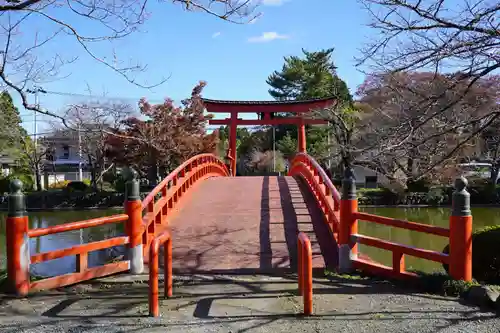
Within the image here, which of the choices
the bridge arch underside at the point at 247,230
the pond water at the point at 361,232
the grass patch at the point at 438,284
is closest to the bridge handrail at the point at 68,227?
the bridge arch underside at the point at 247,230

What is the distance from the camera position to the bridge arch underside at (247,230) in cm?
664

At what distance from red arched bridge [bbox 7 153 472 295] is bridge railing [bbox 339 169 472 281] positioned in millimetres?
10

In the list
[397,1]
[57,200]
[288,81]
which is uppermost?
[288,81]

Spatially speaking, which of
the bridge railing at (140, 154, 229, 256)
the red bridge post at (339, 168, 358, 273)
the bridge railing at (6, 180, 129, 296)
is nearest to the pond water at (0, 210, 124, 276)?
the bridge railing at (140, 154, 229, 256)

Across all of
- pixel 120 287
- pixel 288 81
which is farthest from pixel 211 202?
pixel 288 81

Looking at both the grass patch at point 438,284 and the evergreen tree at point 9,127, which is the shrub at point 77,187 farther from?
the grass patch at point 438,284

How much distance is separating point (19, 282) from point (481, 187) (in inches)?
1055

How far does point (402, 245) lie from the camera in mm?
5527

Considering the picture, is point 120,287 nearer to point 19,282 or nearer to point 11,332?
point 19,282

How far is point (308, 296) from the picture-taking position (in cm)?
425

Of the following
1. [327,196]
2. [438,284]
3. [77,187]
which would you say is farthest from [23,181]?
[438,284]

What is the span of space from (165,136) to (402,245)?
22.6 metres

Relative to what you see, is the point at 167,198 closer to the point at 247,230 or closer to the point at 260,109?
the point at 247,230

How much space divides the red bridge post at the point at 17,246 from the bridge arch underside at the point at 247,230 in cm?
190
